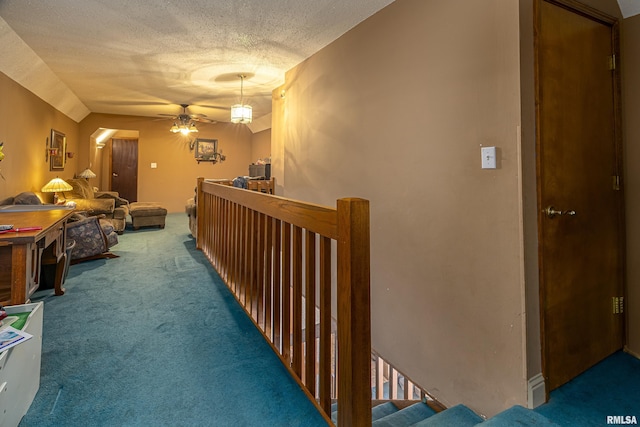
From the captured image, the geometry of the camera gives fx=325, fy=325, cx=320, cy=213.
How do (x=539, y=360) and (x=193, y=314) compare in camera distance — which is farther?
(x=193, y=314)

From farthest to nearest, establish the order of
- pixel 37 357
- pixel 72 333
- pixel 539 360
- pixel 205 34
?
1. pixel 205 34
2. pixel 72 333
3. pixel 539 360
4. pixel 37 357

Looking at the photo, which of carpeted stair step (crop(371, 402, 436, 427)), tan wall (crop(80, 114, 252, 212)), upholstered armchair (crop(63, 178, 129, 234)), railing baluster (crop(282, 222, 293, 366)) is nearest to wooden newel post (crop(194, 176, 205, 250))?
upholstered armchair (crop(63, 178, 129, 234))

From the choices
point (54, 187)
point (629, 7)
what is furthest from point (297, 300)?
point (54, 187)

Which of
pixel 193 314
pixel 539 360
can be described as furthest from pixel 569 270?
pixel 193 314

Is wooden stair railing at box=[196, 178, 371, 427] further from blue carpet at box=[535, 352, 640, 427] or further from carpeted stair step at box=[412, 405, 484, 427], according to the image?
blue carpet at box=[535, 352, 640, 427]

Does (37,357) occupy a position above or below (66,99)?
below

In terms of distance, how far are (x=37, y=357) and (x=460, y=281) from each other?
84.2 inches

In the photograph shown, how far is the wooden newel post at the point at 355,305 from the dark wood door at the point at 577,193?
42.5 inches

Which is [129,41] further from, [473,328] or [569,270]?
[569,270]

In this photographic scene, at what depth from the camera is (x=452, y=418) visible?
67.9 inches

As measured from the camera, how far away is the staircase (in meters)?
1.44

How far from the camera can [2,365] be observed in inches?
42.9

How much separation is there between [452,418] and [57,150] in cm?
659

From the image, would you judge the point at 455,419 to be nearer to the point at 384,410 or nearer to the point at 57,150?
the point at 384,410
